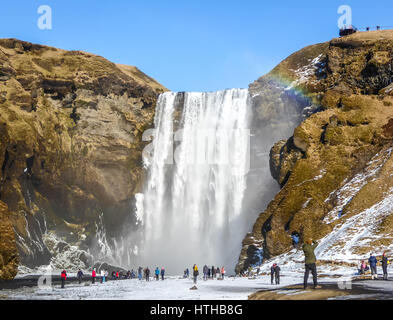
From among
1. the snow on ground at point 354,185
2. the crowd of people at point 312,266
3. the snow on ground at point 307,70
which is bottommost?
the crowd of people at point 312,266

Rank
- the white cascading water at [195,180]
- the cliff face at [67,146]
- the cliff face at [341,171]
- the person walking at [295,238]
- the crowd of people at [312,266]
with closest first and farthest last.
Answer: the crowd of people at [312,266], the cliff face at [341,171], the person walking at [295,238], the cliff face at [67,146], the white cascading water at [195,180]

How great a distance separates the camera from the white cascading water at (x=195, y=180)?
7150 cm

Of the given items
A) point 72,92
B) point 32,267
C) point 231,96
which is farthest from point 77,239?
point 231,96

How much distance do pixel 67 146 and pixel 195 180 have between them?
72.2ft

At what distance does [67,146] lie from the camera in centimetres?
7562

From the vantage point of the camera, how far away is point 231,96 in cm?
7831

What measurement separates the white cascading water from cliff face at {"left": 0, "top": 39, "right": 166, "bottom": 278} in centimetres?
374

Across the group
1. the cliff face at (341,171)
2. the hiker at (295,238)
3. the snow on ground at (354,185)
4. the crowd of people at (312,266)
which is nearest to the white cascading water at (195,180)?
the cliff face at (341,171)

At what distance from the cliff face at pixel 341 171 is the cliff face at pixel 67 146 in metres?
29.4

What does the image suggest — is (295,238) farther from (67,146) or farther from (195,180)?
(67,146)

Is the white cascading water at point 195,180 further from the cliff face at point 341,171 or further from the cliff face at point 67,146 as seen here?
the cliff face at point 341,171

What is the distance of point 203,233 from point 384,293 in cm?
5602

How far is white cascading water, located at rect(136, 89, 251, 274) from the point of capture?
71.5m
